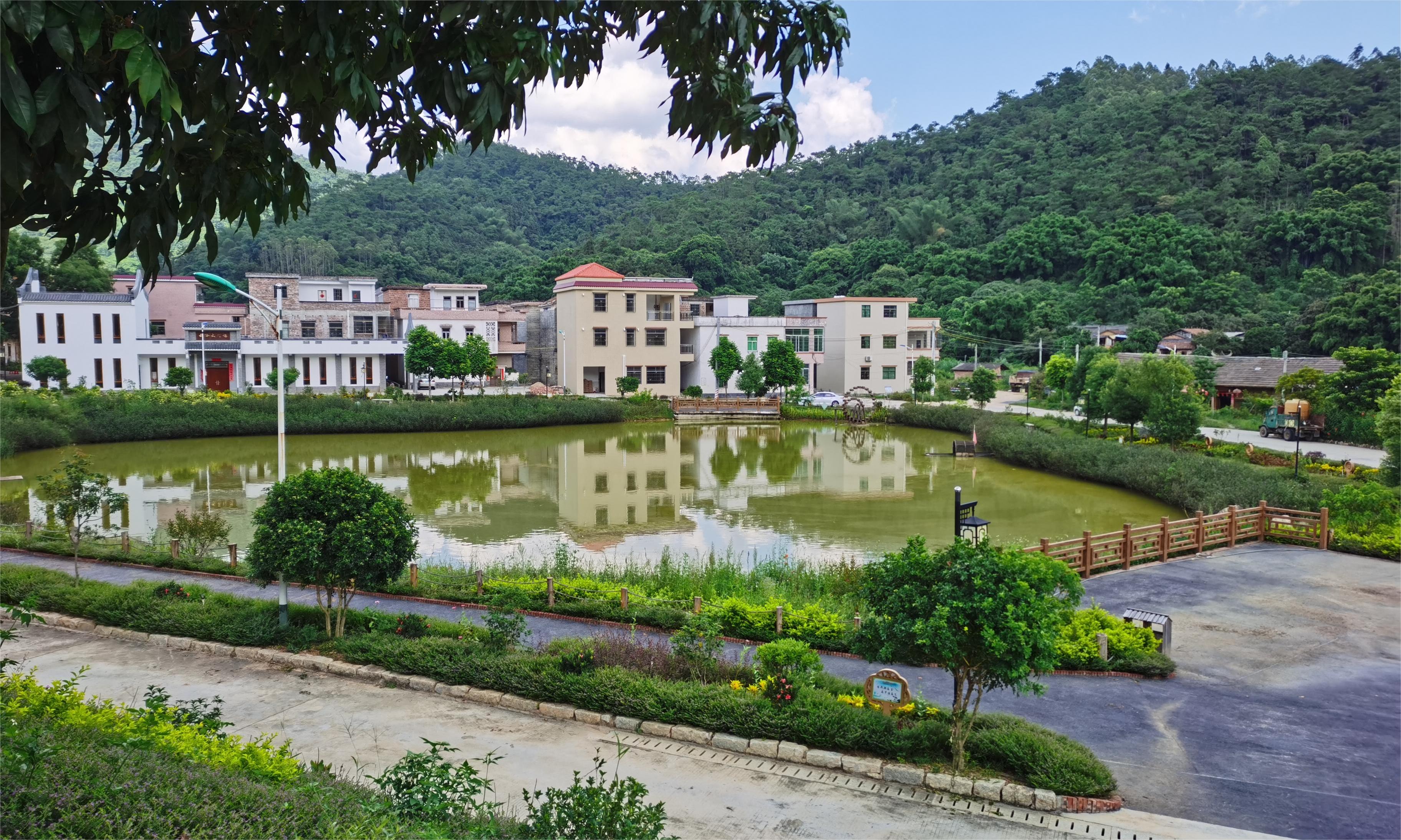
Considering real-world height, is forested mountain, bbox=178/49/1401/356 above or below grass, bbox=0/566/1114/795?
above

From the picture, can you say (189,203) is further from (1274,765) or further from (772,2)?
(1274,765)

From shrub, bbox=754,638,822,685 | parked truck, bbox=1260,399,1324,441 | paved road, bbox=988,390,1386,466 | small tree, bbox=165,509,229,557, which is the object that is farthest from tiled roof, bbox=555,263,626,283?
shrub, bbox=754,638,822,685

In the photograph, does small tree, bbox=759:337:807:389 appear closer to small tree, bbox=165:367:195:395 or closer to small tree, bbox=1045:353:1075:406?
small tree, bbox=1045:353:1075:406

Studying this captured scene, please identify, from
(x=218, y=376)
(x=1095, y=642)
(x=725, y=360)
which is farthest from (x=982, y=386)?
(x=218, y=376)

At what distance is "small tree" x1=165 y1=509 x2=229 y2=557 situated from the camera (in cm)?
1441

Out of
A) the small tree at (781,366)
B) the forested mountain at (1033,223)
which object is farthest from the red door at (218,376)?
the small tree at (781,366)

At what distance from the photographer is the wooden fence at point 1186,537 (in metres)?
Result: 13.2

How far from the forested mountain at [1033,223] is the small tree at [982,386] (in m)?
14.1

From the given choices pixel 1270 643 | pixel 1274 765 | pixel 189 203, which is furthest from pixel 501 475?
pixel 189 203

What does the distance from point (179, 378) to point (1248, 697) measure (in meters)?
35.8

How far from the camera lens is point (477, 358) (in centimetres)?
3812

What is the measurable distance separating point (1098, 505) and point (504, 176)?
65374 millimetres

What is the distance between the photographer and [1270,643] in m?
10.2

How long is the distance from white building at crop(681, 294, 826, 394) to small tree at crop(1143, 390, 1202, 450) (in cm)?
1974
